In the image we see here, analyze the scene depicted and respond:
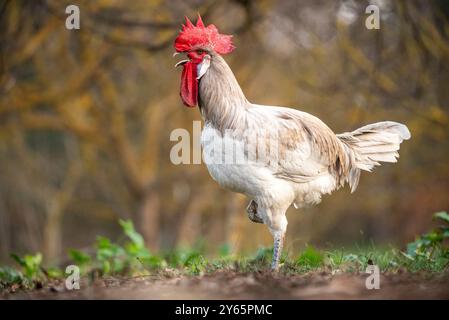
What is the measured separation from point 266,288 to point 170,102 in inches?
598

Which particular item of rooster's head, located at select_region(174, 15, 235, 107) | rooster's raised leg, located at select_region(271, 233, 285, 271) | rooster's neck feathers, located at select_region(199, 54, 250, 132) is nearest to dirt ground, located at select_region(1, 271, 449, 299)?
rooster's raised leg, located at select_region(271, 233, 285, 271)

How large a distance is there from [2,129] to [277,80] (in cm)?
928

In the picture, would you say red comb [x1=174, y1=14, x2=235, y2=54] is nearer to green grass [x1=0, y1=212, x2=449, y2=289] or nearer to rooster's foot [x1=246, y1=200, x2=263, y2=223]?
rooster's foot [x1=246, y1=200, x2=263, y2=223]

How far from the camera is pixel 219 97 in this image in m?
7.03

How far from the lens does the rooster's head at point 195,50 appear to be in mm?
6910

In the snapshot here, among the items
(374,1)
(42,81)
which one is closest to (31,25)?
(42,81)

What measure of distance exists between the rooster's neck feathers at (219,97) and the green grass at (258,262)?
63.1 inches

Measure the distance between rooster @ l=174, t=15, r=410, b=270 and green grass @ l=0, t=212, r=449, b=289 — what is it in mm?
461

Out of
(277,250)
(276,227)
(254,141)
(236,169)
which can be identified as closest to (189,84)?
(254,141)

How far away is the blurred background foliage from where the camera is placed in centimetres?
1261

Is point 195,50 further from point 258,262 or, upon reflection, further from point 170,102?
point 170,102

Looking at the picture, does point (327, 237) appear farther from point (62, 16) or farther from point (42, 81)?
point (62, 16)

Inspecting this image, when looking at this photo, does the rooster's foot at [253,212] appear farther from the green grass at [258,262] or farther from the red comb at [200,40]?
the red comb at [200,40]

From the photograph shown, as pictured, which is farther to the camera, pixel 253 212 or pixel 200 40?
pixel 253 212
